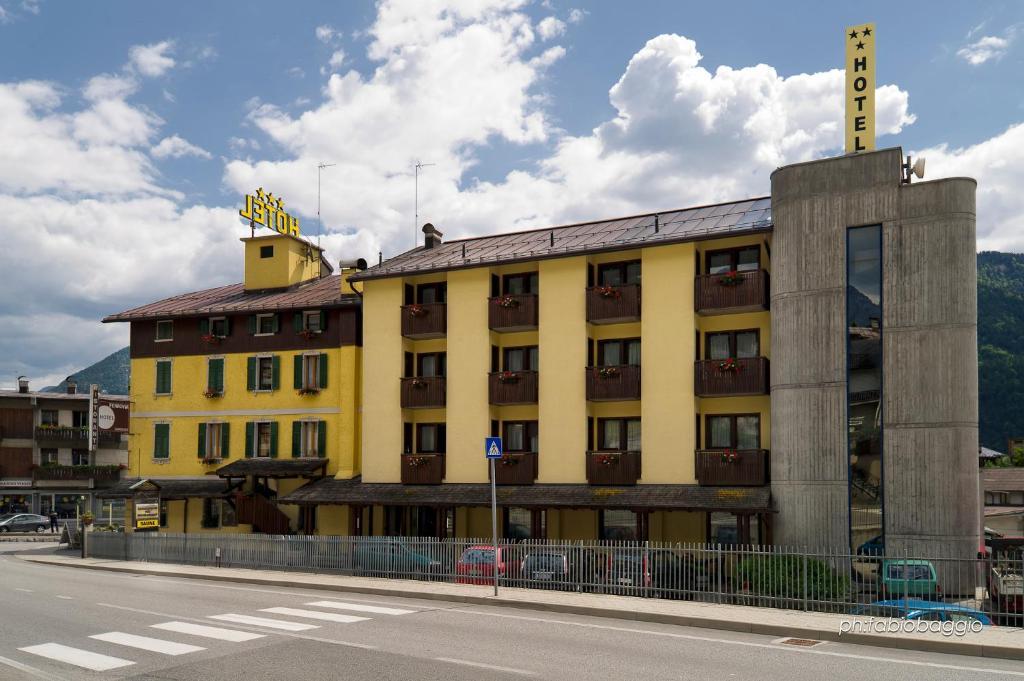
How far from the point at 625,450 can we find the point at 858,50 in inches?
641

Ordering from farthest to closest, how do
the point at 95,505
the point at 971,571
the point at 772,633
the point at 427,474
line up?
the point at 95,505, the point at 427,474, the point at 971,571, the point at 772,633

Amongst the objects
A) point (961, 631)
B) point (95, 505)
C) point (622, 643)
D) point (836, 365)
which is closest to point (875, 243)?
point (836, 365)

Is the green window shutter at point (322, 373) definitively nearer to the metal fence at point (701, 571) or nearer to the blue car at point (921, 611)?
the metal fence at point (701, 571)

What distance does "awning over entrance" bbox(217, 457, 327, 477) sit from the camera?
40.0m

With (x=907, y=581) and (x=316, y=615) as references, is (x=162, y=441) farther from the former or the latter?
(x=907, y=581)

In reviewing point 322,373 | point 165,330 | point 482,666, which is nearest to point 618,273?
point 322,373

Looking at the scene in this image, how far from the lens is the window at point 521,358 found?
36.3m

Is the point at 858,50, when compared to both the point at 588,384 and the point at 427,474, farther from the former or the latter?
the point at 427,474

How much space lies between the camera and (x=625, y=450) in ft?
110

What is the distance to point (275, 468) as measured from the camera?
40.6 meters

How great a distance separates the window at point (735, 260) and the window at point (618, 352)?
3.98 meters

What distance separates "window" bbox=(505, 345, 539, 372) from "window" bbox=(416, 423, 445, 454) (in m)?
4.10

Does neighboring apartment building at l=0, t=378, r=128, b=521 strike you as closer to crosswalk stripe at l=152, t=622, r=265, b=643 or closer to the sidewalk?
the sidewalk

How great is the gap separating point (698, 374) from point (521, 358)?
7876 millimetres
